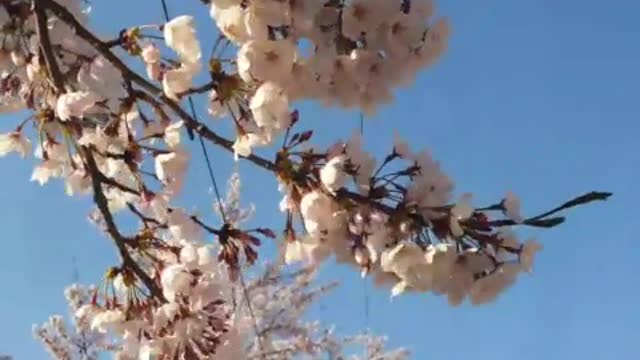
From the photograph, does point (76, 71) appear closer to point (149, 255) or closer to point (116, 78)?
point (116, 78)

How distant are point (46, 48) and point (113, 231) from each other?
43 cm

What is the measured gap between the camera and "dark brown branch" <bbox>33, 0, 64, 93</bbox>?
86.0 inches

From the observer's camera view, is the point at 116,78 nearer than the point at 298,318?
Yes

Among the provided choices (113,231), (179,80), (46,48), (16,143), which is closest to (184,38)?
(179,80)

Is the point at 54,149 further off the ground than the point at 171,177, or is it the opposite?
the point at 54,149

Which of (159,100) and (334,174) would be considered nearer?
(334,174)

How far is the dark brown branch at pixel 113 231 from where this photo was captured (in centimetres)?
217

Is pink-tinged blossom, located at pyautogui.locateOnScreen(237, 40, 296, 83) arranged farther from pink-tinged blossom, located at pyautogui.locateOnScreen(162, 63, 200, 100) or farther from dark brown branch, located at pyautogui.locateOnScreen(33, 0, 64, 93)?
dark brown branch, located at pyautogui.locateOnScreen(33, 0, 64, 93)

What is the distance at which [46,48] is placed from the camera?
2.19 m

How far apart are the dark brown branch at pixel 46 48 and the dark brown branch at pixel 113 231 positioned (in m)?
0.20

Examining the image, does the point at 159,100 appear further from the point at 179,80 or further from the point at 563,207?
the point at 563,207

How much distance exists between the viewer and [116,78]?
2.18 m

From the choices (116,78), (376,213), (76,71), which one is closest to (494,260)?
(376,213)

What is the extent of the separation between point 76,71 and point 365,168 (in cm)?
75
